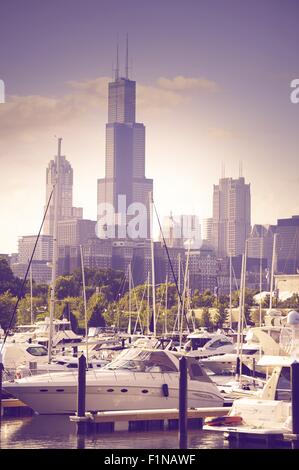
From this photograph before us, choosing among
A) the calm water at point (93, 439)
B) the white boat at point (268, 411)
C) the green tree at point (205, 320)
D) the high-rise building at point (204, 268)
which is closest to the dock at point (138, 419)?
the calm water at point (93, 439)

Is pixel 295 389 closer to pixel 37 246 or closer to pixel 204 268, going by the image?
pixel 204 268

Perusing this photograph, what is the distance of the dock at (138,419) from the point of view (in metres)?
22.7

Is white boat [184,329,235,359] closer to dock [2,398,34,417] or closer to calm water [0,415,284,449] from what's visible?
dock [2,398,34,417]

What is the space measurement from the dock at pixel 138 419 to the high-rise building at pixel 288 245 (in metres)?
73.1

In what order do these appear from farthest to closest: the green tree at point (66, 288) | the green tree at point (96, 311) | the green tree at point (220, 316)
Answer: the green tree at point (66, 288), the green tree at point (220, 316), the green tree at point (96, 311)

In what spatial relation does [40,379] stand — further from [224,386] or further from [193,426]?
[224,386]

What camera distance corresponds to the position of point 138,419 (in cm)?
2309

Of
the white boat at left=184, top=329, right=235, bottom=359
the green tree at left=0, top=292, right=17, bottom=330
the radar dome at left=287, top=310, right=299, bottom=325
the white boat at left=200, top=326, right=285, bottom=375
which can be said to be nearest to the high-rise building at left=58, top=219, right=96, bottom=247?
the green tree at left=0, top=292, right=17, bottom=330

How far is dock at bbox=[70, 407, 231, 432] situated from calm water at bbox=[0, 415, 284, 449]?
0.91ft

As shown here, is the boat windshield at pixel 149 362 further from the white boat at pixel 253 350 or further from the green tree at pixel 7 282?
the green tree at pixel 7 282

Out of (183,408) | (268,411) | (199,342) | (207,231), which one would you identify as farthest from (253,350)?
(207,231)

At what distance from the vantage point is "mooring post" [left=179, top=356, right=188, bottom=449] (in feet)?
69.7

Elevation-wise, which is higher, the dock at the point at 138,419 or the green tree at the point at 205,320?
the green tree at the point at 205,320

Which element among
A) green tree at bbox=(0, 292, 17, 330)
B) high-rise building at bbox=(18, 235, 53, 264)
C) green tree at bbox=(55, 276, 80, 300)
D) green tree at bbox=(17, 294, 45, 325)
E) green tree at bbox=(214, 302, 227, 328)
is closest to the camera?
green tree at bbox=(0, 292, 17, 330)
